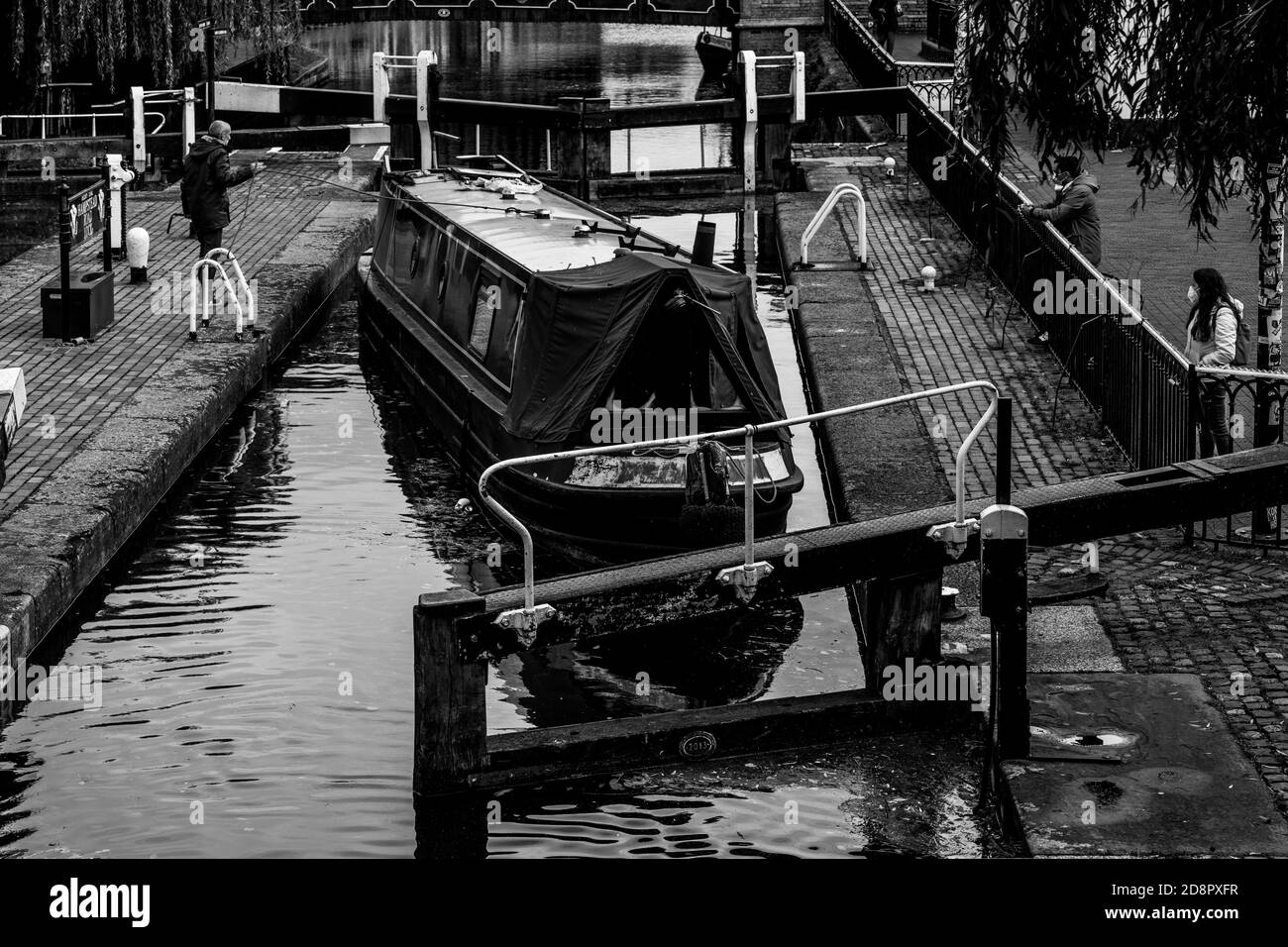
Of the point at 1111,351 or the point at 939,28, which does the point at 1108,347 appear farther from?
the point at 939,28

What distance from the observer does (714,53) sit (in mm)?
59219

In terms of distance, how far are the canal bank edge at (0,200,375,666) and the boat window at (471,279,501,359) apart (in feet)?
8.04

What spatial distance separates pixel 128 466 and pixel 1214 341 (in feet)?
26.9

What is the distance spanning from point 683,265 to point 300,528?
149 inches

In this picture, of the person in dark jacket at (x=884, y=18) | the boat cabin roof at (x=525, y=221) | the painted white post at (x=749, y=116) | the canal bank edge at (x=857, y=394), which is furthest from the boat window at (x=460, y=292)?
the person in dark jacket at (x=884, y=18)

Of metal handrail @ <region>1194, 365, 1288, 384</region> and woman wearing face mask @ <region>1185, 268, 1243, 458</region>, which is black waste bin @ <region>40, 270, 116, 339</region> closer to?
woman wearing face mask @ <region>1185, 268, 1243, 458</region>

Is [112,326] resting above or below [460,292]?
below

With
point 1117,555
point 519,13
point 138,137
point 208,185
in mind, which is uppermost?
point 519,13

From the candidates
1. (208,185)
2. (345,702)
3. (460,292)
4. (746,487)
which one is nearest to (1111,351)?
(460,292)

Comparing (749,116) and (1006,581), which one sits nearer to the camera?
(1006,581)

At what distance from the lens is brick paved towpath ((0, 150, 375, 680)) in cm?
1251

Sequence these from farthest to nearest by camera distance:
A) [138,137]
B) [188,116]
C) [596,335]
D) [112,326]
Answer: [138,137], [188,116], [112,326], [596,335]
